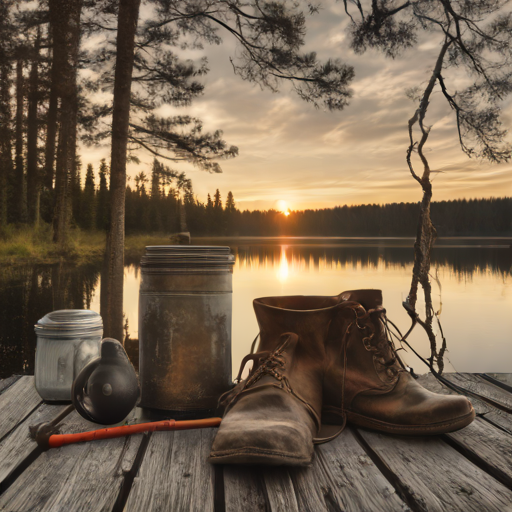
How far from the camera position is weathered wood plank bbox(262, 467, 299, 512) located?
1.06 metres

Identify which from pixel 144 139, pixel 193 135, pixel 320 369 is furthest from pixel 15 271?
pixel 320 369

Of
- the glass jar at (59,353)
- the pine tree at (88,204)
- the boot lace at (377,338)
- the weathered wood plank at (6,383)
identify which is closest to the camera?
the boot lace at (377,338)

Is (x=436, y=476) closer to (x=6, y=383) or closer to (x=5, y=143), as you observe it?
(x=6, y=383)

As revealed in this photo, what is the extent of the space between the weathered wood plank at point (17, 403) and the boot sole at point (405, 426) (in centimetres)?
122

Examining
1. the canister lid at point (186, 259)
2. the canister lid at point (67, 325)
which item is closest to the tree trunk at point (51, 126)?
the canister lid at point (67, 325)

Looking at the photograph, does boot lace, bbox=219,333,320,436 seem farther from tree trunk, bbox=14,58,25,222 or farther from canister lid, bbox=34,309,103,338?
tree trunk, bbox=14,58,25,222

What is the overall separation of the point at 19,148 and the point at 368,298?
171 inches

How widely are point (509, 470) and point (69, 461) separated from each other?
52.9 inches

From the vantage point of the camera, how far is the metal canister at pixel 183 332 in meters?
1.72

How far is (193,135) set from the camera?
4.16 m

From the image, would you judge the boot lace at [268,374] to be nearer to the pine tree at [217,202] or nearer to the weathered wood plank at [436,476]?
the weathered wood plank at [436,476]

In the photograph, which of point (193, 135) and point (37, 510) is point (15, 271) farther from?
point (37, 510)

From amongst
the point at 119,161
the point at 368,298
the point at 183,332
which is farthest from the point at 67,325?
the point at 119,161

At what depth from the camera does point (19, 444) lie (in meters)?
1.45
